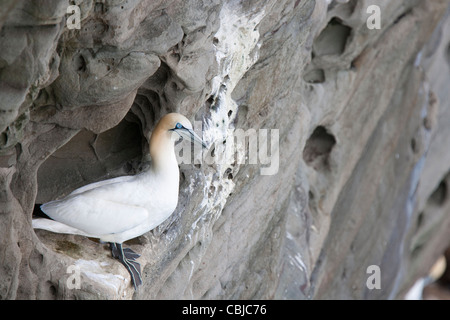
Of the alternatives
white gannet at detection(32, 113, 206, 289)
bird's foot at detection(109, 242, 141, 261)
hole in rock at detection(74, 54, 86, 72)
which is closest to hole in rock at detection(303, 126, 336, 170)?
bird's foot at detection(109, 242, 141, 261)

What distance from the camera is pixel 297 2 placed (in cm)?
539

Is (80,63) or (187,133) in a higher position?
(80,63)

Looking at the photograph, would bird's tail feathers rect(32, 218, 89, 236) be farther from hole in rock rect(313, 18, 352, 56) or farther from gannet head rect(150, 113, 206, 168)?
hole in rock rect(313, 18, 352, 56)

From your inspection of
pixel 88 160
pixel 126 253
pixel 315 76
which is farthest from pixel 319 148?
pixel 126 253

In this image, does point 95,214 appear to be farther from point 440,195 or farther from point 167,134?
point 440,195

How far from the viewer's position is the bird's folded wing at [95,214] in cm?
409

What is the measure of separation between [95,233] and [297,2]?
2393 mm

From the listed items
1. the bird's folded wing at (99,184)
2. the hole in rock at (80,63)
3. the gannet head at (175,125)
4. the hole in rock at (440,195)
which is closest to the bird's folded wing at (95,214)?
the bird's folded wing at (99,184)

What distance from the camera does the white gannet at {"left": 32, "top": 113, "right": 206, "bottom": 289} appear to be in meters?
4.12

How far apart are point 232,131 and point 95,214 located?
150 cm

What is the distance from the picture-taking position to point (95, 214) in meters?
4.12

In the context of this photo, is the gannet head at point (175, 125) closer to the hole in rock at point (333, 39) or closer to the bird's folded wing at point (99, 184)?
the bird's folded wing at point (99, 184)

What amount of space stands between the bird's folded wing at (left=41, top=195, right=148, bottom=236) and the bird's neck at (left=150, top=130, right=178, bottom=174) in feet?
0.89

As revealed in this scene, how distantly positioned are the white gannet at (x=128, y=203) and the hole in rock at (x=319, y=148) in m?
3.53
